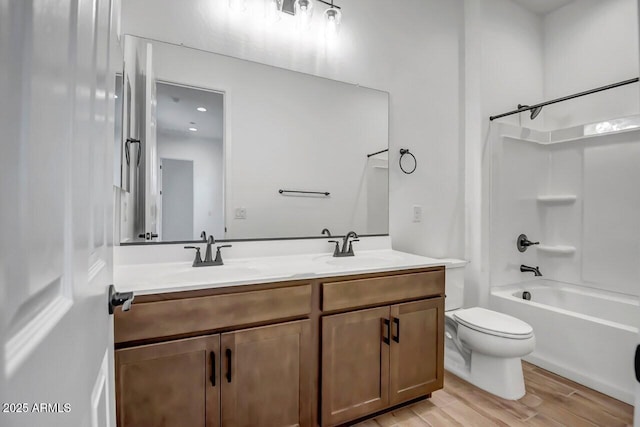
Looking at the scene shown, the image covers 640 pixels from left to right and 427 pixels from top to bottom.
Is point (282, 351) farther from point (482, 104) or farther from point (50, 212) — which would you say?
point (482, 104)

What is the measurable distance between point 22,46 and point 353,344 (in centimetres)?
154

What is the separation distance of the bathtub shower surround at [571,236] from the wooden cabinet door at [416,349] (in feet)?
3.56

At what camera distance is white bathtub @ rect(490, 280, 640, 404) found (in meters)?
1.87

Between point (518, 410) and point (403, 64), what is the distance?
2.44m

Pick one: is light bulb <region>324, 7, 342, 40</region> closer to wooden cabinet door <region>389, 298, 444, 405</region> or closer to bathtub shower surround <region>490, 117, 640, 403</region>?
bathtub shower surround <region>490, 117, 640, 403</region>

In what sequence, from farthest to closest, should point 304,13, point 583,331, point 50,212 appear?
point 583,331 < point 304,13 < point 50,212

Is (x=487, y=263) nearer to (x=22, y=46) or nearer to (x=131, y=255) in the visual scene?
(x=131, y=255)

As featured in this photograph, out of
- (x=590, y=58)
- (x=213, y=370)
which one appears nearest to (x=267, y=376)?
(x=213, y=370)

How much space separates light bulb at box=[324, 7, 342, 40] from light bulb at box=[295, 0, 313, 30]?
0.40 feet

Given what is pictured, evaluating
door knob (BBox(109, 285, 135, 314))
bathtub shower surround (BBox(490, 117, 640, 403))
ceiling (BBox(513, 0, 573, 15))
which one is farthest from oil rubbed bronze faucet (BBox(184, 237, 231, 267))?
ceiling (BBox(513, 0, 573, 15))

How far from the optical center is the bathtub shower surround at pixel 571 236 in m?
2.12

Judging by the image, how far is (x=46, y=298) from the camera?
1.04ft

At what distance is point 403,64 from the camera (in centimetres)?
231

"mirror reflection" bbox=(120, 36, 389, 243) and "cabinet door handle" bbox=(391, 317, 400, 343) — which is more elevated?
"mirror reflection" bbox=(120, 36, 389, 243)
